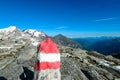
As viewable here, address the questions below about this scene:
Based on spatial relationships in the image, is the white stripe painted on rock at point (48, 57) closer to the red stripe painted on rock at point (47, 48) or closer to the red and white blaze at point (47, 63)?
the red and white blaze at point (47, 63)

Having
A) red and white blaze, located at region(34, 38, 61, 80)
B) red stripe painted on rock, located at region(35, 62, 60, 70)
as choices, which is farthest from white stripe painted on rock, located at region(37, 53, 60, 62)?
red stripe painted on rock, located at region(35, 62, 60, 70)

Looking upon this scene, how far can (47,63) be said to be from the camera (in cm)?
982

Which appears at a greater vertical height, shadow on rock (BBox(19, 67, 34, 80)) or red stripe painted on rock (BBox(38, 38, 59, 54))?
red stripe painted on rock (BBox(38, 38, 59, 54))

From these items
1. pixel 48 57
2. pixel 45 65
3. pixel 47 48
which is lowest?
pixel 45 65

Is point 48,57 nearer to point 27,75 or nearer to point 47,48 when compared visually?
point 47,48

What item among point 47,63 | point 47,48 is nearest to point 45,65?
point 47,63

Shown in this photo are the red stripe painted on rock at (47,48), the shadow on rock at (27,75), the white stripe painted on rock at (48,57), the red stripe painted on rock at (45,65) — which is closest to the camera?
the red stripe painted on rock at (45,65)

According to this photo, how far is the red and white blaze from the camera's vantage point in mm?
9805

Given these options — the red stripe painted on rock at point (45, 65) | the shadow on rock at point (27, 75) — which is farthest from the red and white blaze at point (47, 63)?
the shadow on rock at point (27, 75)

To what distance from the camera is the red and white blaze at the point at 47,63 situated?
9805mm

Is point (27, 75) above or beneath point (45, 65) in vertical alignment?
beneath

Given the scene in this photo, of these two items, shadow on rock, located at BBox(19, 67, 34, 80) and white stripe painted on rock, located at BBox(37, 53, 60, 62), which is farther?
shadow on rock, located at BBox(19, 67, 34, 80)

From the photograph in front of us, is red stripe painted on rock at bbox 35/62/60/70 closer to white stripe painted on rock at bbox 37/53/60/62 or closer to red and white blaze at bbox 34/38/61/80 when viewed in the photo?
red and white blaze at bbox 34/38/61/80

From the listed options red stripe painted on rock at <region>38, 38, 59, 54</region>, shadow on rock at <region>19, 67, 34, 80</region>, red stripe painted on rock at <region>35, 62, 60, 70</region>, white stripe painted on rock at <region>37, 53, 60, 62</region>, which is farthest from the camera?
shadow on rock at <region>19, 67, 34, 80</region>
